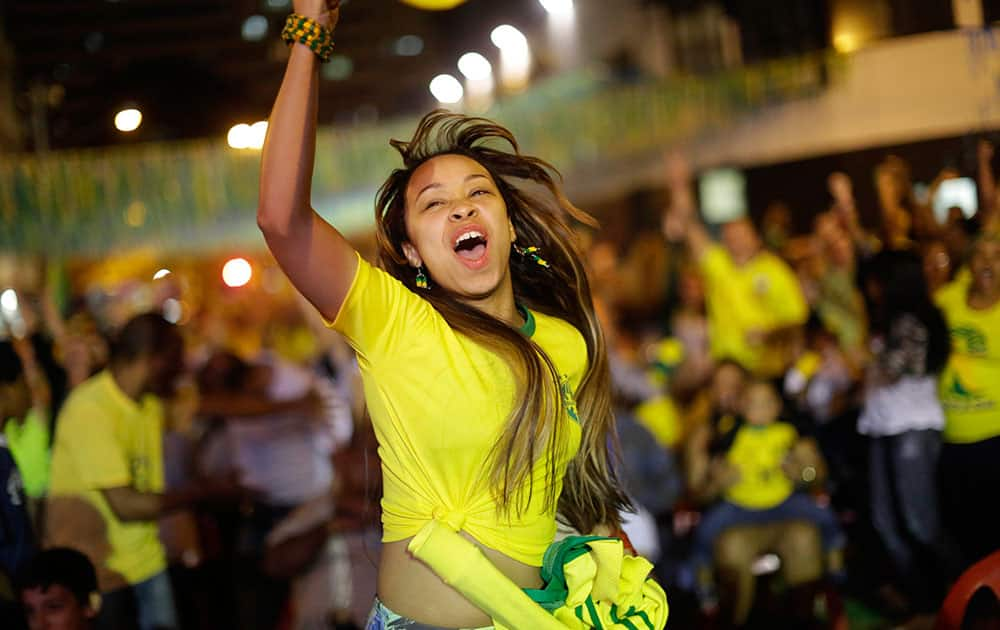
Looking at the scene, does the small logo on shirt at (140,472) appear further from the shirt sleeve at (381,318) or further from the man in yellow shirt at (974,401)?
the man in yellow shirt at (974,401)

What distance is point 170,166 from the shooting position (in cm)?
732

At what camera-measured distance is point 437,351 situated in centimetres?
233

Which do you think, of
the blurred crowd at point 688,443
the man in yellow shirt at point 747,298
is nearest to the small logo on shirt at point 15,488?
the blurred crowd at point 688,443

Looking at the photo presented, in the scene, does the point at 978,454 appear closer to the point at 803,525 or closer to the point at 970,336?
the point at 970,336

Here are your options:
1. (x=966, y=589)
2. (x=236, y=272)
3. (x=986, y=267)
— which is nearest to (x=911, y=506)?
(x=986, y=267)

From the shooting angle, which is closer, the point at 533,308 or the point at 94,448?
the point at 533,308

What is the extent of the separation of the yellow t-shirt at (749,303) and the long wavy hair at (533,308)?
4172 millimetres

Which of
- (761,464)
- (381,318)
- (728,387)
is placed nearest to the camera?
(381,318)

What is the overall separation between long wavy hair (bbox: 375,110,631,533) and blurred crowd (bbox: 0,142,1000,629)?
3.52 ft

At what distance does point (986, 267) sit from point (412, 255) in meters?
2.87

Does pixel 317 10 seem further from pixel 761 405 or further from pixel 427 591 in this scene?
pixel 761 405

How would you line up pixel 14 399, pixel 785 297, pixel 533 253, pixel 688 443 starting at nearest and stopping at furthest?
pixel 533 253 → pixel 14 399 → pixel 688 443 → pixel 785 297

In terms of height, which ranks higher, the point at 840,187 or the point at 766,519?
the point at 840,187

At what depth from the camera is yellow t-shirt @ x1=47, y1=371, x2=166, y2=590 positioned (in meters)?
4.45
